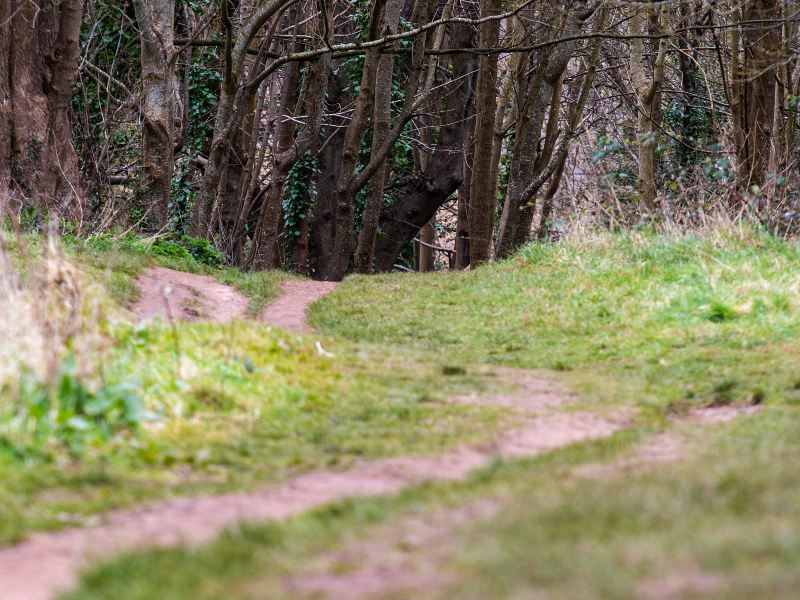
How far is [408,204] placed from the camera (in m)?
23.0

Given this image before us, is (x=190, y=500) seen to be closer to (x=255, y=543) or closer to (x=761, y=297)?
(x=255, y=543)

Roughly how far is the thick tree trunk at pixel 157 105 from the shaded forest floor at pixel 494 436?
206 inches

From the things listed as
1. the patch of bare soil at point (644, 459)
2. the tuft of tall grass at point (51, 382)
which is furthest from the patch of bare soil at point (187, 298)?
the patch of bare soil at point (644, 459)

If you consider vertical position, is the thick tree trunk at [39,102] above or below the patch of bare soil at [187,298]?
above

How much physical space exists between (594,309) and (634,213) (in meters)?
5.34

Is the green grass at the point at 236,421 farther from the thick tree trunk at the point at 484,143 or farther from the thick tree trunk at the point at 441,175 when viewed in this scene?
the thick tree trunk at the point at 441,175

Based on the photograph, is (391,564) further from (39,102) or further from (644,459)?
(39,102)

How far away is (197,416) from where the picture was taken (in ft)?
20.6

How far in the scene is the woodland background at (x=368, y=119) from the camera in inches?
624

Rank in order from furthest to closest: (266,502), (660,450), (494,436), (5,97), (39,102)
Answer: (39,102), (5,97), (494,436), (660,450), (266,502)

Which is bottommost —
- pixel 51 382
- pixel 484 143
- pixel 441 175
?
pixel 51 382

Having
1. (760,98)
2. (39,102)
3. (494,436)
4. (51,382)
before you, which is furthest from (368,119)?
(51,382)

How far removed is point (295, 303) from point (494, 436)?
7018 millimetres

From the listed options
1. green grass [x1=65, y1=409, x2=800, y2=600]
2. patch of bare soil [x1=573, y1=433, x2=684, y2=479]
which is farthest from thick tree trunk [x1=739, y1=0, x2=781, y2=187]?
green grass [x1=65, y1=409, x2=800, y2=600]
